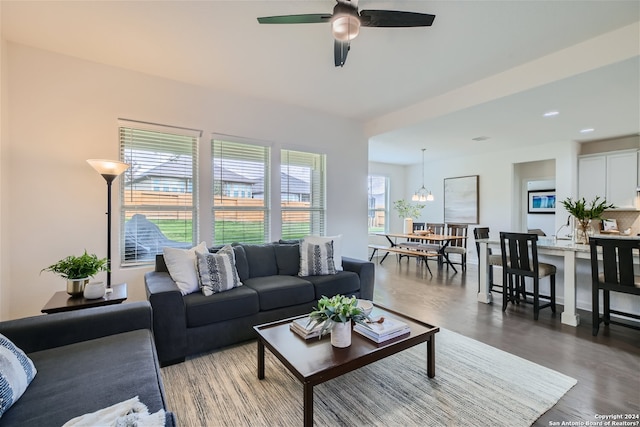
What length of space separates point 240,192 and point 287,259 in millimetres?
1229

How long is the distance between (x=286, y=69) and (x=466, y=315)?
141 inches

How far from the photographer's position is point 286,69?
125 inches

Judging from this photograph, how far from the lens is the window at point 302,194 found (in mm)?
4391

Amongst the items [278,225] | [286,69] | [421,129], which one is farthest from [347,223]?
[286,69]

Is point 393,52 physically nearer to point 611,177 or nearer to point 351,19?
point 351,19

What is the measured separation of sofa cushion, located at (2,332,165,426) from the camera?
1.12 m

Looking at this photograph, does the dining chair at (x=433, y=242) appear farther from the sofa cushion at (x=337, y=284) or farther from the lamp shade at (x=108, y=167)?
the lamp shade at (x=108, y=167)

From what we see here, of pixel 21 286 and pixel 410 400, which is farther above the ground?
pixel 21 286

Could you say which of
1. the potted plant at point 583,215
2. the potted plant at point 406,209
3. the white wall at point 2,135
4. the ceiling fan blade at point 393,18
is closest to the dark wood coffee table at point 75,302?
the white wall at point 2,135

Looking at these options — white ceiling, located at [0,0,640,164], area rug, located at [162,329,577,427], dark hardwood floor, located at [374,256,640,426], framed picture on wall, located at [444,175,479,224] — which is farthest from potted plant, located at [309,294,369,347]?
framed picture on wall, located at [444,175,479,224]

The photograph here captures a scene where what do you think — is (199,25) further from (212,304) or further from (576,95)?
(576,95)

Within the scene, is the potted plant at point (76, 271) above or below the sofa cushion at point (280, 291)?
above

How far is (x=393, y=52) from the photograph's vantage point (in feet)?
9.22

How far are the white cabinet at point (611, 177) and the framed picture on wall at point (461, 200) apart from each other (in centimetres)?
196
